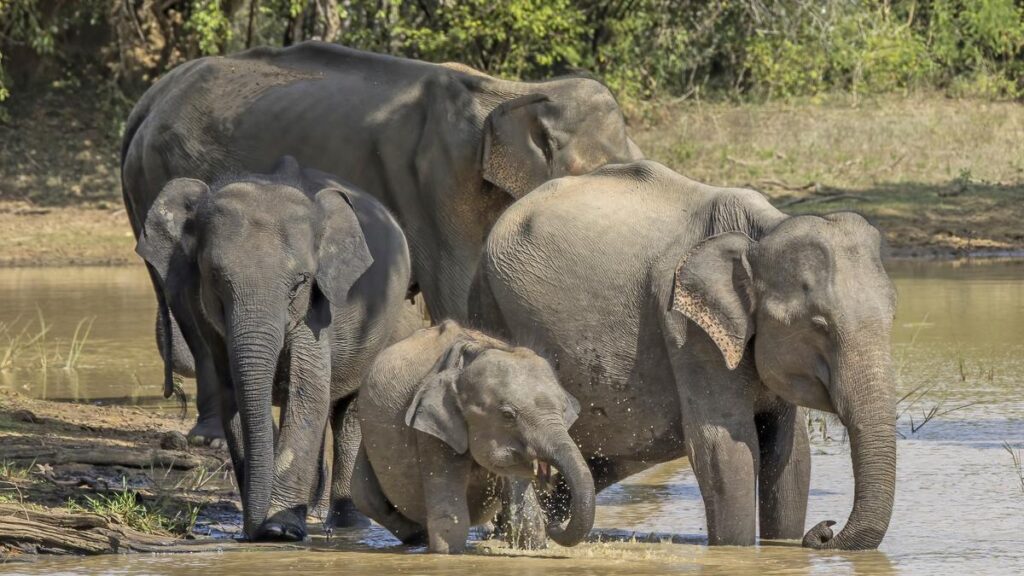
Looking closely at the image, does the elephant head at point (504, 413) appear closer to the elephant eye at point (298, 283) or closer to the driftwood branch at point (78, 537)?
the elephant eye at point (298, 283)

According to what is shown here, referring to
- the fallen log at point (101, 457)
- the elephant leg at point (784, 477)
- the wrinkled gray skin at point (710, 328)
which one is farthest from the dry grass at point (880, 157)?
the elephant leg at point (784, 477)

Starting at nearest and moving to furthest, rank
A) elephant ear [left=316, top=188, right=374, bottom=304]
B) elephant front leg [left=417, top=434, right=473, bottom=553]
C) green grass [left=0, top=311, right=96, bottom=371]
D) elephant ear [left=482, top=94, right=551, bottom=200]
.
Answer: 1. elephant front leg [left=417, top=434, right=473, bottom=553]
2. elephant ear [left=316, top=188, right=374, bottom=304]
3. elephant ear [left=482, top=94, right=551, bottom=200]
4. green grass [left=0, top=311, right=96, bottom=371]

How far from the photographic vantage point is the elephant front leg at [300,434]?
24.8 ft

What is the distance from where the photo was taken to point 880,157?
849 inches

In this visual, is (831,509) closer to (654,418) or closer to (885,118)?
(654,418)

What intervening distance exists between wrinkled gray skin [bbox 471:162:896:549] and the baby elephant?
1.75ft

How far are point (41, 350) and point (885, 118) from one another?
12502 millimetres

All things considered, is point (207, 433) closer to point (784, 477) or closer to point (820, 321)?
point (784, 477)

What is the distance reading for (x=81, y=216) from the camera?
21.2m

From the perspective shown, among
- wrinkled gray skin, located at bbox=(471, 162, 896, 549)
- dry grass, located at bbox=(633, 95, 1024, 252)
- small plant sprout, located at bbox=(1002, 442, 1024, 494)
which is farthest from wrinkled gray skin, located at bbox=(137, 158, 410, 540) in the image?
dry grass, located at bbox=(633, 95, 1024, 252)

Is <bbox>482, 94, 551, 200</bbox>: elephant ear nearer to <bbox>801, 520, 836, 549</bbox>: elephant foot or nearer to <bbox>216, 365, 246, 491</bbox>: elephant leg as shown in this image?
<bbox>216, 365, 246, 491</bbox>: elephant leg

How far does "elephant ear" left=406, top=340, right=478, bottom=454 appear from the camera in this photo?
6934 mm

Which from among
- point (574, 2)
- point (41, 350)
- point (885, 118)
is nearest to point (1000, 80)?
point (885, 118)

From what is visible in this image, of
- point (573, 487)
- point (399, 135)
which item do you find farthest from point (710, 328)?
point (399, 135)
